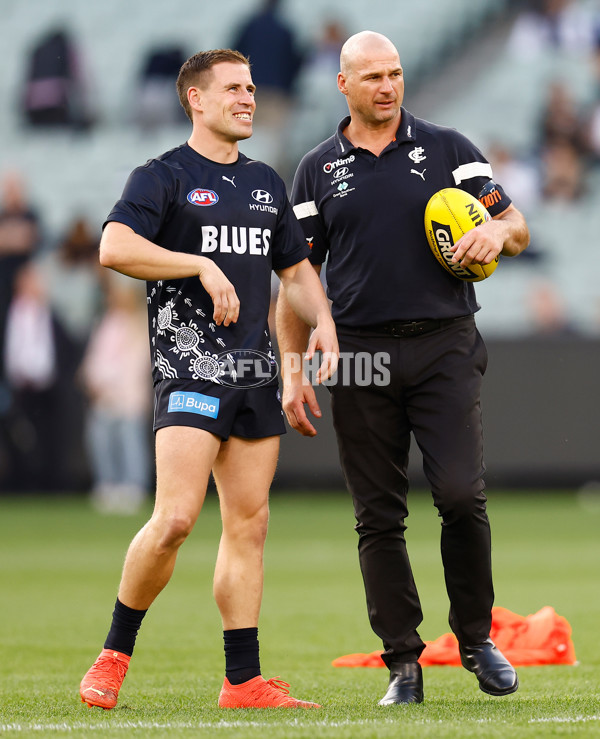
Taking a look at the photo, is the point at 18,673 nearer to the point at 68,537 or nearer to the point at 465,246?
the point at 465,246

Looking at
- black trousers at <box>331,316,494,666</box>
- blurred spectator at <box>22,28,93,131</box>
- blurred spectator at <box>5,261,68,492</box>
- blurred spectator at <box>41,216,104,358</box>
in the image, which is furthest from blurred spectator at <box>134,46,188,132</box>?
black trousers at <box>331,316,494,666</box>

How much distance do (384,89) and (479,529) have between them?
1.78 meters

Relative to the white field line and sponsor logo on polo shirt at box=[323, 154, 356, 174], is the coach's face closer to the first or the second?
sponsor logo on polo shirt at box=[323, 154, 356, 174]

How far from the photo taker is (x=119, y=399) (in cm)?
1548

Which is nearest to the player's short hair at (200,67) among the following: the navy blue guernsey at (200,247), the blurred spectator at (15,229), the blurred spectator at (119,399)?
the navy blue guernsey at (200,247)

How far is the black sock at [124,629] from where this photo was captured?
16.9 feet

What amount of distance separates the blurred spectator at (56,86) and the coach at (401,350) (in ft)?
48.7

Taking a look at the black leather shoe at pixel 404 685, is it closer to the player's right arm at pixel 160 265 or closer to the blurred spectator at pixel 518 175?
the player's right arm at pixel 160 265

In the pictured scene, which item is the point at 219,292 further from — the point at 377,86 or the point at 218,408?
the point at 377,86

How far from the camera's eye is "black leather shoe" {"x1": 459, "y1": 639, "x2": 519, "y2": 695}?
16.6 feet

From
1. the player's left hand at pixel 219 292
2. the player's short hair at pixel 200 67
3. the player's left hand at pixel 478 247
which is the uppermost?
the player's short hair at pixel 200 67

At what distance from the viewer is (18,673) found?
605 cm

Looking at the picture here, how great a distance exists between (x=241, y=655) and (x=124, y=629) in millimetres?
461

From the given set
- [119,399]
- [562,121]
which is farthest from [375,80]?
[562,121]
